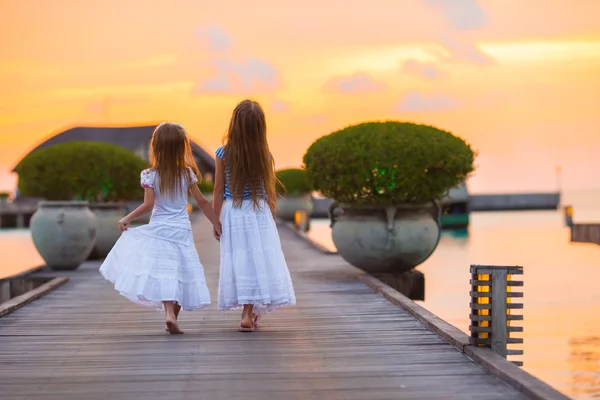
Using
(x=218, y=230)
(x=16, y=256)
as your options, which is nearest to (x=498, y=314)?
(x=218, y=230)

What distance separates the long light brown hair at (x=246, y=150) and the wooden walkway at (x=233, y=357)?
1.30m

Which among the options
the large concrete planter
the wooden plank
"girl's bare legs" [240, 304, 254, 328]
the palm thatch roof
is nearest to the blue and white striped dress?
"girl's bare legs" [240, 304, 254, 328]

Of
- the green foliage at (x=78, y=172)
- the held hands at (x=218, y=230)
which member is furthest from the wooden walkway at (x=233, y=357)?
the green foliage at (x=78, y=172)

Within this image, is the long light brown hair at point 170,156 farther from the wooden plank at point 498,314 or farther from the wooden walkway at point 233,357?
the wooden plank at point 498,314

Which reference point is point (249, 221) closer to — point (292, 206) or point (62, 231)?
point (62, 231)

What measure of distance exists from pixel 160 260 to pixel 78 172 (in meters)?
11.5

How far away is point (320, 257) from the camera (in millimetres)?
20312

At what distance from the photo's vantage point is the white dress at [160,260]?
8570 millimetres

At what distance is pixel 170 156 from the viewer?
338 inches

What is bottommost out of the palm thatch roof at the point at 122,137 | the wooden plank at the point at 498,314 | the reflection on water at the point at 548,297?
the reflection on water at the point at 548,297

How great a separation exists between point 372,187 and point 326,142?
→ 88 cm

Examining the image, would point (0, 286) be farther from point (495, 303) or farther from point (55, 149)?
point (495, 303)

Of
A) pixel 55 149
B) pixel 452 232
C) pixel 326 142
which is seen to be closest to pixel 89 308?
pixel 326 142

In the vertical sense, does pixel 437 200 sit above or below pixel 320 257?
above
